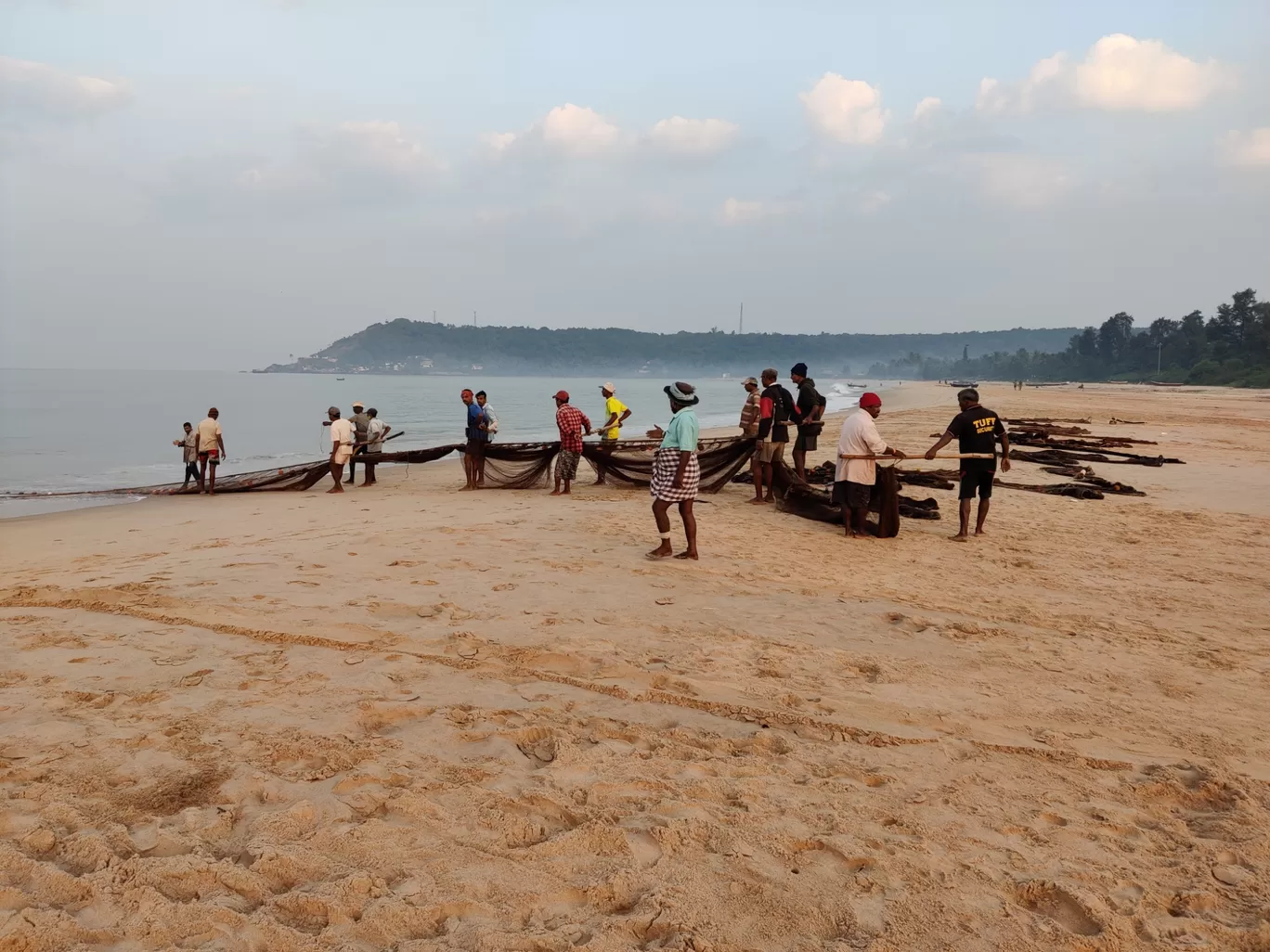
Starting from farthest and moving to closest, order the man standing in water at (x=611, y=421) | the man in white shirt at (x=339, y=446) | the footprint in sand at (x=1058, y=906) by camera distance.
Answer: the man in white shirt at (x=339, y=446) < the man standing in water at (x=611, y=421) < the footprint in sand at (x=1058, y=906)

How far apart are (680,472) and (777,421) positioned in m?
3.32

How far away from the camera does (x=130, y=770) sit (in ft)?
10.8

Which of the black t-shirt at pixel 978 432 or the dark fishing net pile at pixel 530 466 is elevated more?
the black t-shirt at pixel 978 432

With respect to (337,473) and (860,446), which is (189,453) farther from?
(860,446)

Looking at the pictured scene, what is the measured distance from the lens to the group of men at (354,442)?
13.3 meters

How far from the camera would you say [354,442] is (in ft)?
45.5

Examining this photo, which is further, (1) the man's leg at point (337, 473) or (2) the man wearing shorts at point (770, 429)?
(1) the man's leg at point (337, 473)

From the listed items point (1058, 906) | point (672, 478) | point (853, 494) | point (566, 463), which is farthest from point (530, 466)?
point (1058, 906)

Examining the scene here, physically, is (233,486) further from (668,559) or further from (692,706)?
(692,706)

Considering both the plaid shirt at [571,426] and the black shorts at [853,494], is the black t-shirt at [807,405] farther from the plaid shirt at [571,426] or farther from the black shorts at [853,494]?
the plaid shirt at [571,426]

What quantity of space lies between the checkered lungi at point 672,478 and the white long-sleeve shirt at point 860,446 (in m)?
1.93

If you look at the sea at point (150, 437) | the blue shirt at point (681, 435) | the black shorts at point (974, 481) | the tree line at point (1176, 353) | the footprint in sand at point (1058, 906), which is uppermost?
the tree line at point (1176, 353)

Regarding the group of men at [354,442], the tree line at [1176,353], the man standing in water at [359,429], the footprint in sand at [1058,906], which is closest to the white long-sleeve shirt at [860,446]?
the footprint in sand at [1058,906]

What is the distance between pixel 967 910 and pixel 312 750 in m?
2.69
